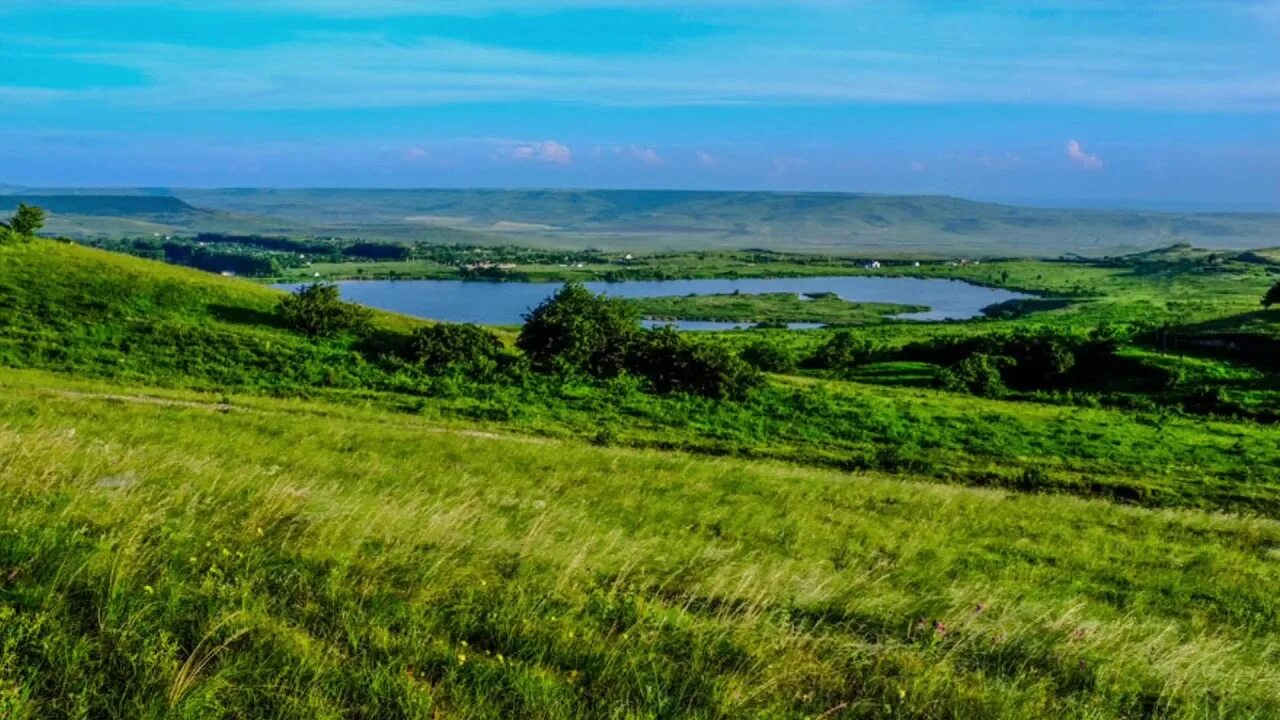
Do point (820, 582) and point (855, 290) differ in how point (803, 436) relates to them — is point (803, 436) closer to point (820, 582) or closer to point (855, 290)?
point (820, 582)

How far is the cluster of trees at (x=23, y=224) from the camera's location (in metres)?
41.0

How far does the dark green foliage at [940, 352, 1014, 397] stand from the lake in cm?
6830

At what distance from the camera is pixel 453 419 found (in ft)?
91.7

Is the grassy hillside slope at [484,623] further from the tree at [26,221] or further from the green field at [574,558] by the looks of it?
the tree at [26,221]

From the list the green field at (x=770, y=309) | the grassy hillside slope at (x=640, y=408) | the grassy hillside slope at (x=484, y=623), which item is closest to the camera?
the grassy hillside slope at (x=484, y=623)

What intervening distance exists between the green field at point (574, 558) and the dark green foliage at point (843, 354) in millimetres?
24536

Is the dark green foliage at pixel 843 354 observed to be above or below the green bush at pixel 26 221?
below

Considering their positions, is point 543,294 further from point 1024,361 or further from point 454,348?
point 454,348

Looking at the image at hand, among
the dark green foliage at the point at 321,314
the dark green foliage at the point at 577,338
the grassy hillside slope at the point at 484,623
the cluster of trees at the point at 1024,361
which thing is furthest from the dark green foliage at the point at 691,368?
the grassy hillside slope at the point at 484,623

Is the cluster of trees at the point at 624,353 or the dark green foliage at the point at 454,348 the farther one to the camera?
the cluster of trees at the point at 624,353

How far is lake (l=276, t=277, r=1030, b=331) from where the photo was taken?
130m

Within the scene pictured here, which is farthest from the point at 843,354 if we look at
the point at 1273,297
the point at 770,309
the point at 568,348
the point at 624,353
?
the point at 770,309

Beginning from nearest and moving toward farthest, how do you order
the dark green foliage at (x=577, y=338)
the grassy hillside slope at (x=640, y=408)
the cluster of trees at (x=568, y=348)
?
the grassy hillside slope at (x=640, y=408) → the cluster of trees at (x=568, y=348) → the dark green foliage at (x=577, y=338)

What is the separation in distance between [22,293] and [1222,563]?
40466mm
